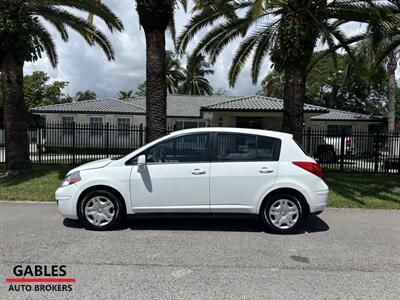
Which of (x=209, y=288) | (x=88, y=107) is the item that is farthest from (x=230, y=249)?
(x=88, y=107)

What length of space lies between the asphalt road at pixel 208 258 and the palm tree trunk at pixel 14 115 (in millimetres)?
4879

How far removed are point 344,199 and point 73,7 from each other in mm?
10614

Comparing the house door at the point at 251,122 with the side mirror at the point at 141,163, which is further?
the house door at the point at 251,122

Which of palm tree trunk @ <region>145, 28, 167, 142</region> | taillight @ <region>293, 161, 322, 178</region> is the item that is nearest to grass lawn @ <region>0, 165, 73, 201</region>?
palm tree trunk @ <region>145, 28, 167, 142</region>

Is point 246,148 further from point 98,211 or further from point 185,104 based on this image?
point 185,104

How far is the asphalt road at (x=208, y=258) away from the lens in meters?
3.40

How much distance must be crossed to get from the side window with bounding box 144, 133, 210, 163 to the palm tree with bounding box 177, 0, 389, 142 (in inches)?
164

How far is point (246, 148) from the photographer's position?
533cm

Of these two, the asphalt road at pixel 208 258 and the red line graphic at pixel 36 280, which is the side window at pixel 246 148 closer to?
the asphalt road at pixel 208 258

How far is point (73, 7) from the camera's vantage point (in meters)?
11.0

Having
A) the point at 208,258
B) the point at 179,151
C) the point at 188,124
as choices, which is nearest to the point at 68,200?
the point at 179,151

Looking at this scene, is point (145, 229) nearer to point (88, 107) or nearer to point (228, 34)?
point (228, 34)

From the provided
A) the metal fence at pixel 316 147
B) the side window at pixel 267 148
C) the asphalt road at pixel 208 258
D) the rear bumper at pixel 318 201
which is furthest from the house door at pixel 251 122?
Result: the rear bumper at pixel 318 201

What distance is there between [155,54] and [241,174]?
523 centimetres
